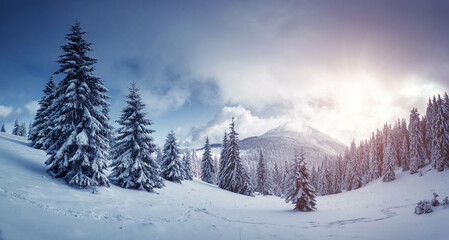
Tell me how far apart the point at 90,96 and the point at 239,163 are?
29.0 meters

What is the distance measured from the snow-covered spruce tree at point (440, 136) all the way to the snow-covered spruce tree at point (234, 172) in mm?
36736

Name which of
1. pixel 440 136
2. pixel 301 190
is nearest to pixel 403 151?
pixel 440 136

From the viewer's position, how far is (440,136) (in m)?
37.3

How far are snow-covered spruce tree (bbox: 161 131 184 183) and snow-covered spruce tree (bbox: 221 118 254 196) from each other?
10.3 meters

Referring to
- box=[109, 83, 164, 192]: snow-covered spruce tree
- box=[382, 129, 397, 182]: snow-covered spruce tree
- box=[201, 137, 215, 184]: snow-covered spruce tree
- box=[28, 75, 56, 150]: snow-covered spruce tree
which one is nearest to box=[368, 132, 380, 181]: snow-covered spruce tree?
box=[382, 129, 397, 182]: snow-covered spruce tree

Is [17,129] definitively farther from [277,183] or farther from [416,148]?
[416,148]

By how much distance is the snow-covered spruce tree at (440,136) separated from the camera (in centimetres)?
3609

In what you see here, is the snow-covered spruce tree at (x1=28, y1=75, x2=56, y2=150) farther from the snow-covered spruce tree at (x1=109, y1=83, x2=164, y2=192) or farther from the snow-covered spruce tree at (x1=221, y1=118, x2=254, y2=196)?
the snow-covered spruce tree at (x1=221, y1=118, x2=254, y2=196)

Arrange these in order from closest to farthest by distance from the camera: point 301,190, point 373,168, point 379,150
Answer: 1. point 301,190
2. point 373,168
3. point 379,150

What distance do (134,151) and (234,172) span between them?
23470 millimetres

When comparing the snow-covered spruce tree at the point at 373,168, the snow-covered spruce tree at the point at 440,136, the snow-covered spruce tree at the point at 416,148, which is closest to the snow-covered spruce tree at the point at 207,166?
the snow-covered spruce tree at the point at 440,136

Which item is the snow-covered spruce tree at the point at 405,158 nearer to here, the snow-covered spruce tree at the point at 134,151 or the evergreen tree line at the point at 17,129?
the snow-covered spruce tree at the point at 134,151

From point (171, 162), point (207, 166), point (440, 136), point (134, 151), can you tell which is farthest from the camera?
point (207, 166)

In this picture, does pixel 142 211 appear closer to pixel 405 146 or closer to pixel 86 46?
pixel 86 46
